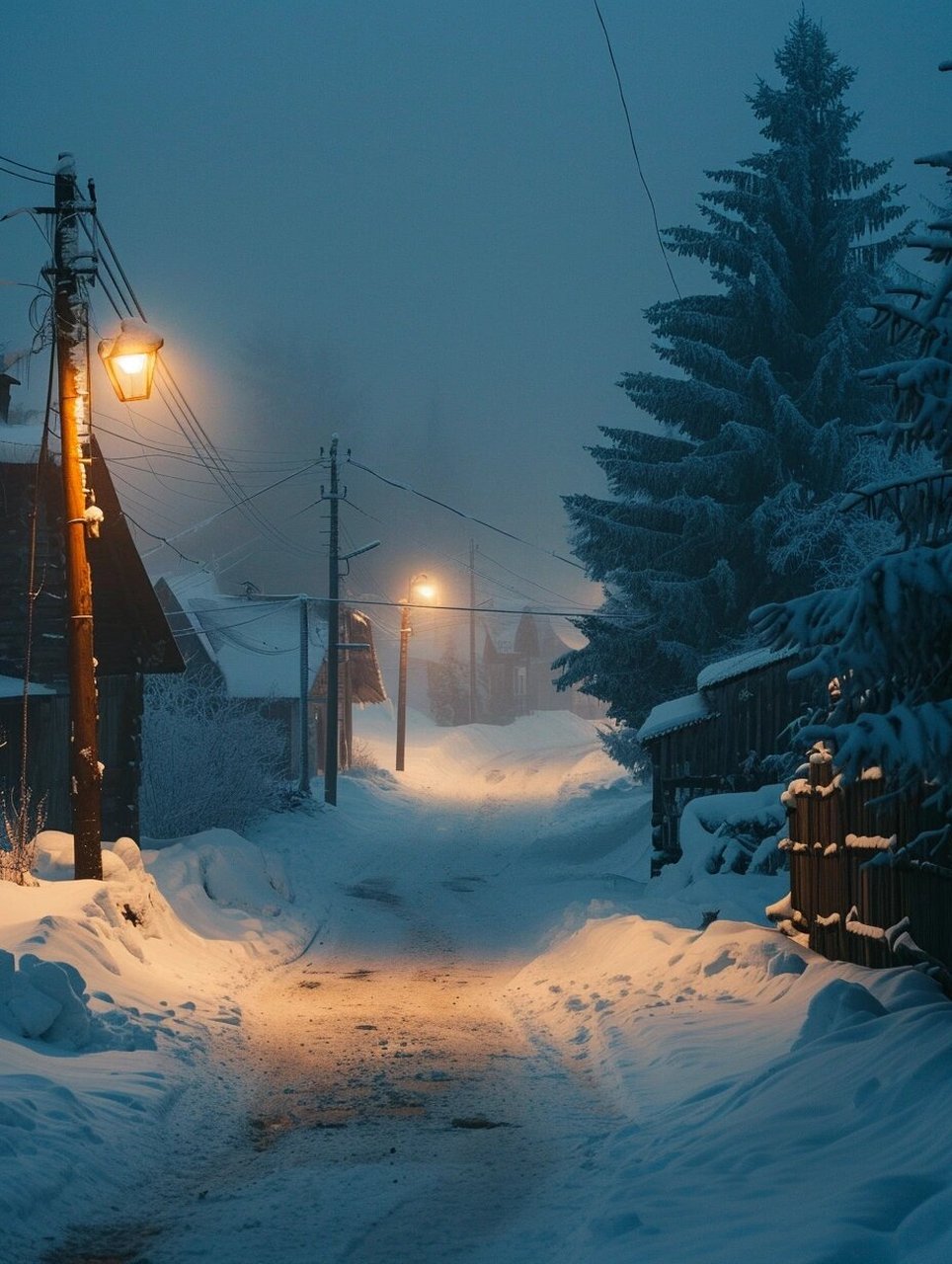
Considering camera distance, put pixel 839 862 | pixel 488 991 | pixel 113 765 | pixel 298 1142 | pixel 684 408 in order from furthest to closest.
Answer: pixel 684 408
pixel 113 765
pixel 488 991
pixel 839 862
pixel 298 1142

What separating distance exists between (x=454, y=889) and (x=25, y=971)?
46.4ft

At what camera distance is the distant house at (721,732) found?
55.4 feet

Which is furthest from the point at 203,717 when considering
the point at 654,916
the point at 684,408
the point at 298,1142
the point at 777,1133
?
the point at 777,1133

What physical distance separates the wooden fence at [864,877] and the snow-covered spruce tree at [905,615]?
23.5 inches

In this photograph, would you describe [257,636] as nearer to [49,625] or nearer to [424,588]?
[424,588]

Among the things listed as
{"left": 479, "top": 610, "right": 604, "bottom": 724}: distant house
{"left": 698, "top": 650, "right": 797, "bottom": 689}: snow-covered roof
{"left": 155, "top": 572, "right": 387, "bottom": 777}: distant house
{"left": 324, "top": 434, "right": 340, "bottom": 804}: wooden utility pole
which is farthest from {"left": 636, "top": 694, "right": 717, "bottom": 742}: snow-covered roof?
{"left": 479, "top": 610, "right": 604, "bottom": 724}: distant house

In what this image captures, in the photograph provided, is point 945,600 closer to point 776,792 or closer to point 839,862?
point 839,862

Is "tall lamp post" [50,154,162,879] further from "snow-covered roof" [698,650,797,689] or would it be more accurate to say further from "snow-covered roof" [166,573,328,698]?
"snow-covered roof" [166,573,328,698]

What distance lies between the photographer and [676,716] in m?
18.5

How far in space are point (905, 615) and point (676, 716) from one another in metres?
13.4

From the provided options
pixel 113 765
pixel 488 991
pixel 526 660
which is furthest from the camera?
pixel 526 660

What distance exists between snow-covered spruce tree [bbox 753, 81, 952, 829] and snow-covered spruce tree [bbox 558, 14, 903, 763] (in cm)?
1677

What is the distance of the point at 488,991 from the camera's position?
40.8 ft

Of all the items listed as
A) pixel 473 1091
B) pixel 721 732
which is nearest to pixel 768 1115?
pixel 473 1091
